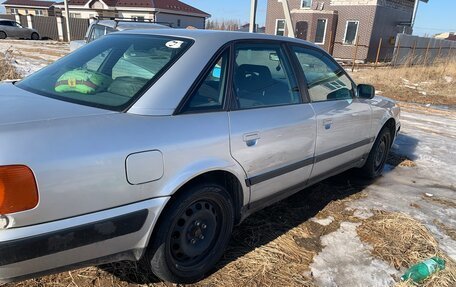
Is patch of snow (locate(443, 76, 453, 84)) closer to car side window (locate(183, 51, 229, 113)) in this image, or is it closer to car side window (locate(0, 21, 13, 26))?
car side window (locate(183, 51, 229, 113))

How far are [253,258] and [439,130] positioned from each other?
6.54 meters

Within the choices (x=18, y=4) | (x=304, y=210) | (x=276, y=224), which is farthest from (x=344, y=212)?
(x=18, y=4)

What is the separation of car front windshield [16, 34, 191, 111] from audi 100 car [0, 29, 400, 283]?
0.01m

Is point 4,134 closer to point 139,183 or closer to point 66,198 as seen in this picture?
point 66,198

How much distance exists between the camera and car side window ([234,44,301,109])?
9.25 feet

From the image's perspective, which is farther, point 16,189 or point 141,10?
point 141,10

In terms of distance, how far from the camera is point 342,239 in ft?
11.0

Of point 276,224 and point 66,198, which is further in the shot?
point 276,224

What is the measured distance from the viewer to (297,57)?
3.36 m

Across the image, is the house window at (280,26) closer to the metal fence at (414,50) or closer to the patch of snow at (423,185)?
the metal fence at (414,50)

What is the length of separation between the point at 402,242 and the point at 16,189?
2.97m

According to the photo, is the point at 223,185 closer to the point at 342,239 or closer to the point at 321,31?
the point at 342,239

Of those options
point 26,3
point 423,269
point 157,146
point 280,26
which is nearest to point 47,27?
point 26,3

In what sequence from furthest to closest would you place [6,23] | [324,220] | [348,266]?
[6,23], [324,220], [348,266]
